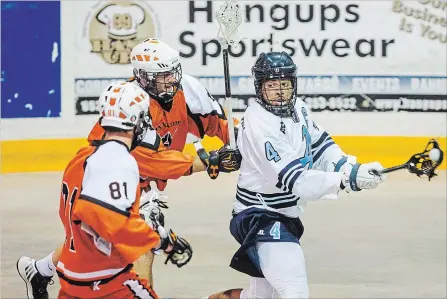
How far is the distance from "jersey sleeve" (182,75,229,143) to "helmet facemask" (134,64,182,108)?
0.20 metres

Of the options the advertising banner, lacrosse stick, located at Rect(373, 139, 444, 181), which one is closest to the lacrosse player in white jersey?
lacrosse stick, located at Rect(373, 139, 444, 181)

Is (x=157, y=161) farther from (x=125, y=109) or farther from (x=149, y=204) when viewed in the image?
(x=125, y=109)

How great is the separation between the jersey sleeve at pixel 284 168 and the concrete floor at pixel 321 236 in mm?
1368

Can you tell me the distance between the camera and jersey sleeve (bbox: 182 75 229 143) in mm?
4949

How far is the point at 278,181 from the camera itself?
392cm

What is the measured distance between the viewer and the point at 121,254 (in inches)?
128

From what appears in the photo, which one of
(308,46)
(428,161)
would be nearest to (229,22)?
(428,161)

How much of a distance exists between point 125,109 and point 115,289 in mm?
541

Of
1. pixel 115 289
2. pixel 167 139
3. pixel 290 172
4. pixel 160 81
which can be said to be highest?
pixel 160 81

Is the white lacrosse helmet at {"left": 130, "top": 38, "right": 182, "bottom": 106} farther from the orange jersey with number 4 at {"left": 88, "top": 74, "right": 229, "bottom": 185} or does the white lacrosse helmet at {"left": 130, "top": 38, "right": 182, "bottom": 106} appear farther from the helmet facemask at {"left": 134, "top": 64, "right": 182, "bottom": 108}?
the orange jersey with number 4 at {"left": 88, "top": 74, "right": 229, "bottom": 185}

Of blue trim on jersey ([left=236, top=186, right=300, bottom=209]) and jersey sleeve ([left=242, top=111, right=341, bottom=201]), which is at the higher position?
jersey sleeve ([left=242, top=111, right=341, bottom=201])

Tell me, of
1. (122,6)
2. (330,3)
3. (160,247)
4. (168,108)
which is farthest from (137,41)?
(160,247)

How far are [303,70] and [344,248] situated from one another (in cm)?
231

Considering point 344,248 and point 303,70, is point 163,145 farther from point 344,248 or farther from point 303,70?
point 303,70
